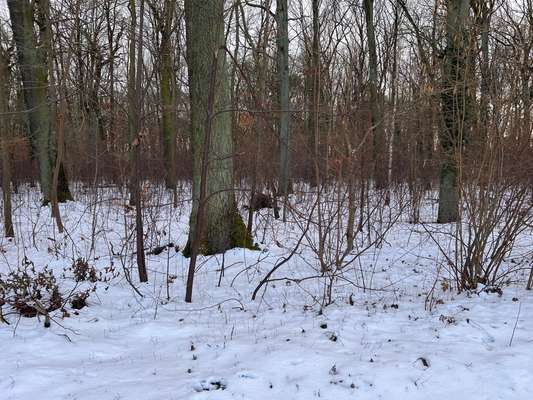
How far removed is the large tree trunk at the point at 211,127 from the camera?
586cm

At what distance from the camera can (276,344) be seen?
11.2 feet

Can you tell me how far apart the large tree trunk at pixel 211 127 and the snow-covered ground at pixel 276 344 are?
0.94 m

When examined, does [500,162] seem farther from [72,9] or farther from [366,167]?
[72,9]

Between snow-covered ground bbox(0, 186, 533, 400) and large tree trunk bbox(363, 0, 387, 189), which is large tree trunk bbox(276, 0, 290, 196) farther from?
snow-covered ground bbox(0, 186, 533, 400)

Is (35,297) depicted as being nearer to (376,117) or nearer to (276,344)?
(276,344)

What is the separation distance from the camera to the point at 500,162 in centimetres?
438

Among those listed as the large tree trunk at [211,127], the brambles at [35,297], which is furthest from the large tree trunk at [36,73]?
the brambles at [35,297]

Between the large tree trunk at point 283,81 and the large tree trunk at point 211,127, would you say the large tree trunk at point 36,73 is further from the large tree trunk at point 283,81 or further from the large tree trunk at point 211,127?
the large tree trunk at point 283,81

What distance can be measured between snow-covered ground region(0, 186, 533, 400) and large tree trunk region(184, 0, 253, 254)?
3.08 feet

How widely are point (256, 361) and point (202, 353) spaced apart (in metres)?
0.46

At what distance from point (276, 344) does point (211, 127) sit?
11.2ft

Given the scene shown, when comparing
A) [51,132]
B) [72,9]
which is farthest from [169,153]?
[72,9]

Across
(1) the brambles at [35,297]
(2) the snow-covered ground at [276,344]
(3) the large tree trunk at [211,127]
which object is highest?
(3) the large tree trunk at [211,127]

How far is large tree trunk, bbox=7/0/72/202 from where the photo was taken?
9.94 meters
